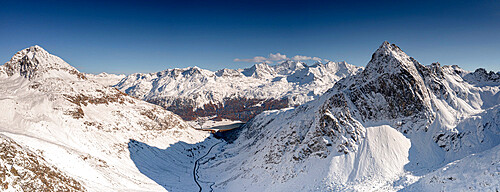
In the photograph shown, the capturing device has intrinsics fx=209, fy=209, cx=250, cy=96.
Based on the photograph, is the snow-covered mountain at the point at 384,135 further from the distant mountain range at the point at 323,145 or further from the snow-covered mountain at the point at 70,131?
the snow-covered mountain at the point at 70,131

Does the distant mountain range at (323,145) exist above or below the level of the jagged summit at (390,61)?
below

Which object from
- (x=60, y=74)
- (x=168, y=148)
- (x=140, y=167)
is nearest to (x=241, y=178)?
(x=140, y=167)

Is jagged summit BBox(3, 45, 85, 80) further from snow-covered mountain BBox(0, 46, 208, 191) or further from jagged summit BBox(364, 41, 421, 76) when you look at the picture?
jagged summit BBox(364, 41, 421, 76)

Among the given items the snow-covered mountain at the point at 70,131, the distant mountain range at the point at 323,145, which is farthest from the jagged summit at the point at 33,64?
the distant mountain range at the point at 323,145

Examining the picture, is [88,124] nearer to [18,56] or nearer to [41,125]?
[41,125]

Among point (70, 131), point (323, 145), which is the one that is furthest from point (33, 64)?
A: point (323, 145)

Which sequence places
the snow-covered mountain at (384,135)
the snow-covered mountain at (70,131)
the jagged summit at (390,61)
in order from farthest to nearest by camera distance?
1. the jagged summit at (390,61)
2. the snow-covered mountain at (384,135)
3. the snow-covered mountain at (70,131)

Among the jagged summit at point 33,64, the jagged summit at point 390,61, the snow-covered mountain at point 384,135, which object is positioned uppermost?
the jagged summit at point 33,64
